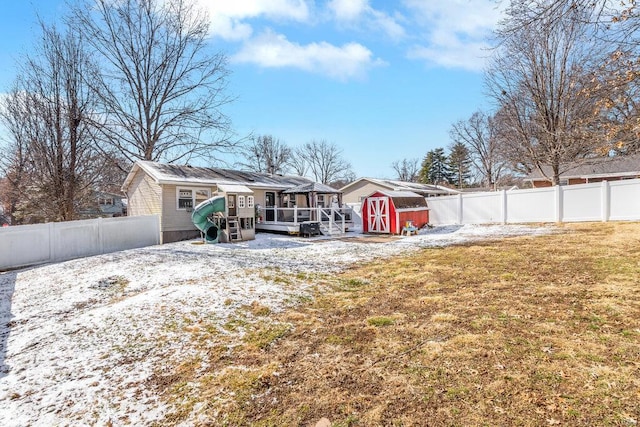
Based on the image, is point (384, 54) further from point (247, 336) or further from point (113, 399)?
point (113, 399)

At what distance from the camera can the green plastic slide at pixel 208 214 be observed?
1271 cm

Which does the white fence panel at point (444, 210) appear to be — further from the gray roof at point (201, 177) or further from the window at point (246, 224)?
the window at point (246, 224)

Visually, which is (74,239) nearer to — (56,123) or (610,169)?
(56,123)

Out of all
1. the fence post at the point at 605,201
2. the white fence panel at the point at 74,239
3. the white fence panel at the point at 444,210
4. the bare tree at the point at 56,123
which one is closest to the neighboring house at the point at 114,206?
the bare tree at the point at 56,123

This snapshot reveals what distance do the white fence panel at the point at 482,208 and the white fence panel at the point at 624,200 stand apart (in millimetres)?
4174

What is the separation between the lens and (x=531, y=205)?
1502 cm

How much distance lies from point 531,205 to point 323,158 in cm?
4586

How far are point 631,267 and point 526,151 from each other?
14723 mm

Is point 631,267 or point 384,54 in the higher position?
point 384,54

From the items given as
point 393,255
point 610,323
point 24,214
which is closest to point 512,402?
point 610,323

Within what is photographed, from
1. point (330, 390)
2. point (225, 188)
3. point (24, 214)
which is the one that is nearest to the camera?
point (330, 390)

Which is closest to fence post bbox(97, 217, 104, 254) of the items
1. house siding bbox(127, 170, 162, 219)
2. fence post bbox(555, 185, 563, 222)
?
house siding bbox(127, 170, 162, 219)

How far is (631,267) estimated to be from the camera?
5.79 metres

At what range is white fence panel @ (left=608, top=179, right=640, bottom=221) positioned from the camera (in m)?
12.4
